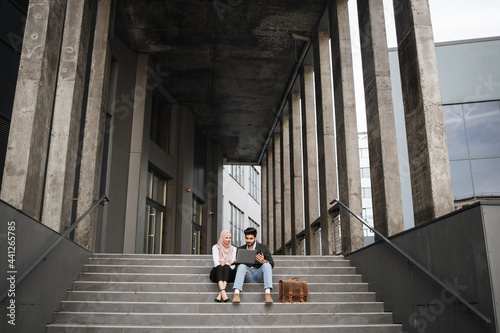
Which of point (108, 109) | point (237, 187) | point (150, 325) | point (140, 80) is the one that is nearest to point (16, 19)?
point (108, 109)

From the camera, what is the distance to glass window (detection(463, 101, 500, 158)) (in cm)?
1820

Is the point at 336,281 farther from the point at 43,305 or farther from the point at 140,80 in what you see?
the point at 140,80

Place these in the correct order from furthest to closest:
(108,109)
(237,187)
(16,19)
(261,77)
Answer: (237,187) < (261,77) < (108,109) < (16,19)

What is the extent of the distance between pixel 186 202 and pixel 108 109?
673 centimetres

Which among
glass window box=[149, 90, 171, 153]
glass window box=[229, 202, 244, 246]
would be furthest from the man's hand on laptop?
glass window box=[229, 202, 244, 246]

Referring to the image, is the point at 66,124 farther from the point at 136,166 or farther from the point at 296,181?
the point at 296,181

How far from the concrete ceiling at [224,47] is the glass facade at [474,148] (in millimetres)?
6916

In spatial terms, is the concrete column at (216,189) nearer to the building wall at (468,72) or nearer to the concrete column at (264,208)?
the concrete column at (264,208)

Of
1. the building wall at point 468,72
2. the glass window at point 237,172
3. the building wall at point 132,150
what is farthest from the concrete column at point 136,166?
the glass window at point 237,172

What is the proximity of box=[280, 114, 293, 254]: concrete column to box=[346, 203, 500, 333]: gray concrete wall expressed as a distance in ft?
39.9

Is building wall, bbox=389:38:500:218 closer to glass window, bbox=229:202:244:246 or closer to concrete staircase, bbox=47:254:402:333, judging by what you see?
concrete staircase, bbox=47:254:402:333

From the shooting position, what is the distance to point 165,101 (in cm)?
1839

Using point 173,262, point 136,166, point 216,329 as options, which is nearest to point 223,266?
point 216,329

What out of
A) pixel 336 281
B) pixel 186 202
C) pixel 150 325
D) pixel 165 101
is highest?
pixel 165 101
